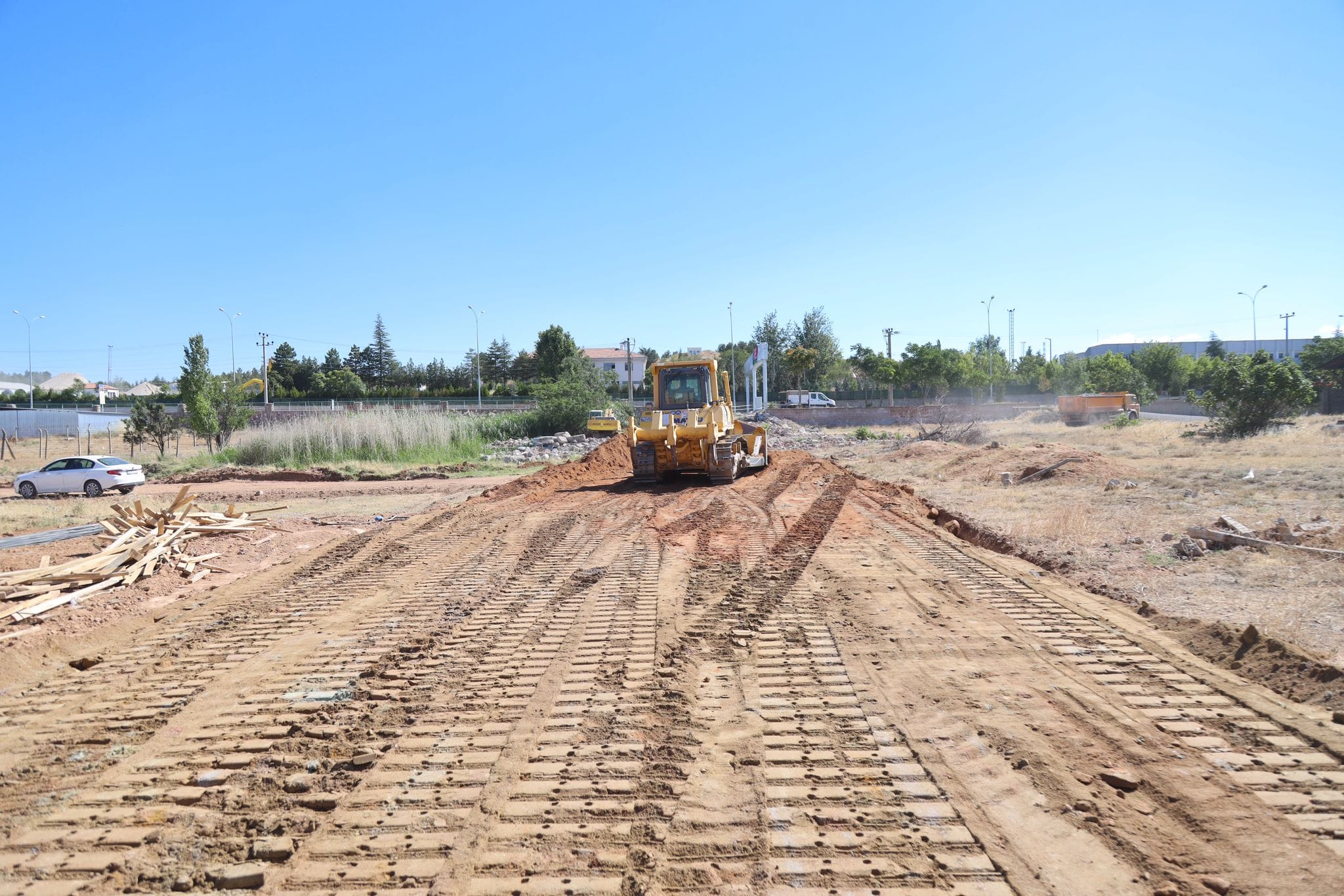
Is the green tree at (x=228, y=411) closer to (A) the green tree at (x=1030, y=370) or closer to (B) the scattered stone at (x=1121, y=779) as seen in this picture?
(B) the scattered stone at (x=1121, y=779)

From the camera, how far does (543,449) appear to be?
33031 millimetres

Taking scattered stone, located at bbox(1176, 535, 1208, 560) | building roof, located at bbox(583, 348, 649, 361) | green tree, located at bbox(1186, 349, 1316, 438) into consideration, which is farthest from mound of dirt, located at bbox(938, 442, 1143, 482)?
building roof, located at bbox(583, 348, 649, 361)

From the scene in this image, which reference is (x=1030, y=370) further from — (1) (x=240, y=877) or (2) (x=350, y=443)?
(1) (x=240, y=877)

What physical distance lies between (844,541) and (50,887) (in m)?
9.01

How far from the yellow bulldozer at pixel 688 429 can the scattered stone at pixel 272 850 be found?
14063 mm

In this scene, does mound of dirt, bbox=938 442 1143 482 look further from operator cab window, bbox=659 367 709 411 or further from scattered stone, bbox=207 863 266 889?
scattered stone, bbox=207 863 266 889

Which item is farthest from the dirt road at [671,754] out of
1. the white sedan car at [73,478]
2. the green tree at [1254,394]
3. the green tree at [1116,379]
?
the green tree at [1116,379]

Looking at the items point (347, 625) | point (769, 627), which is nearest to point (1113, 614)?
point (769, 627)

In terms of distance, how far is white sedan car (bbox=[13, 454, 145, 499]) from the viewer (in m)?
20.8

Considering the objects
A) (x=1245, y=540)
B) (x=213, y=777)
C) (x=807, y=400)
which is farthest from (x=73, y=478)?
(x=807, y=400)

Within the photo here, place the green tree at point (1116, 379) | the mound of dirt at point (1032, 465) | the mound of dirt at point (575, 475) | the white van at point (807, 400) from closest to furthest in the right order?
the mound of dirt at point (1032, 465) < the mound of dirt at point (575, 475) < the green tree at point (1116, 379) < the white van at point (807, 400)

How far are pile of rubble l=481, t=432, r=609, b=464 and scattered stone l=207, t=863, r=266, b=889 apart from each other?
86.3 feet

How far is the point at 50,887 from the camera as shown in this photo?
327 centimetres

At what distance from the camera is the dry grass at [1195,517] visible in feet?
22.8
